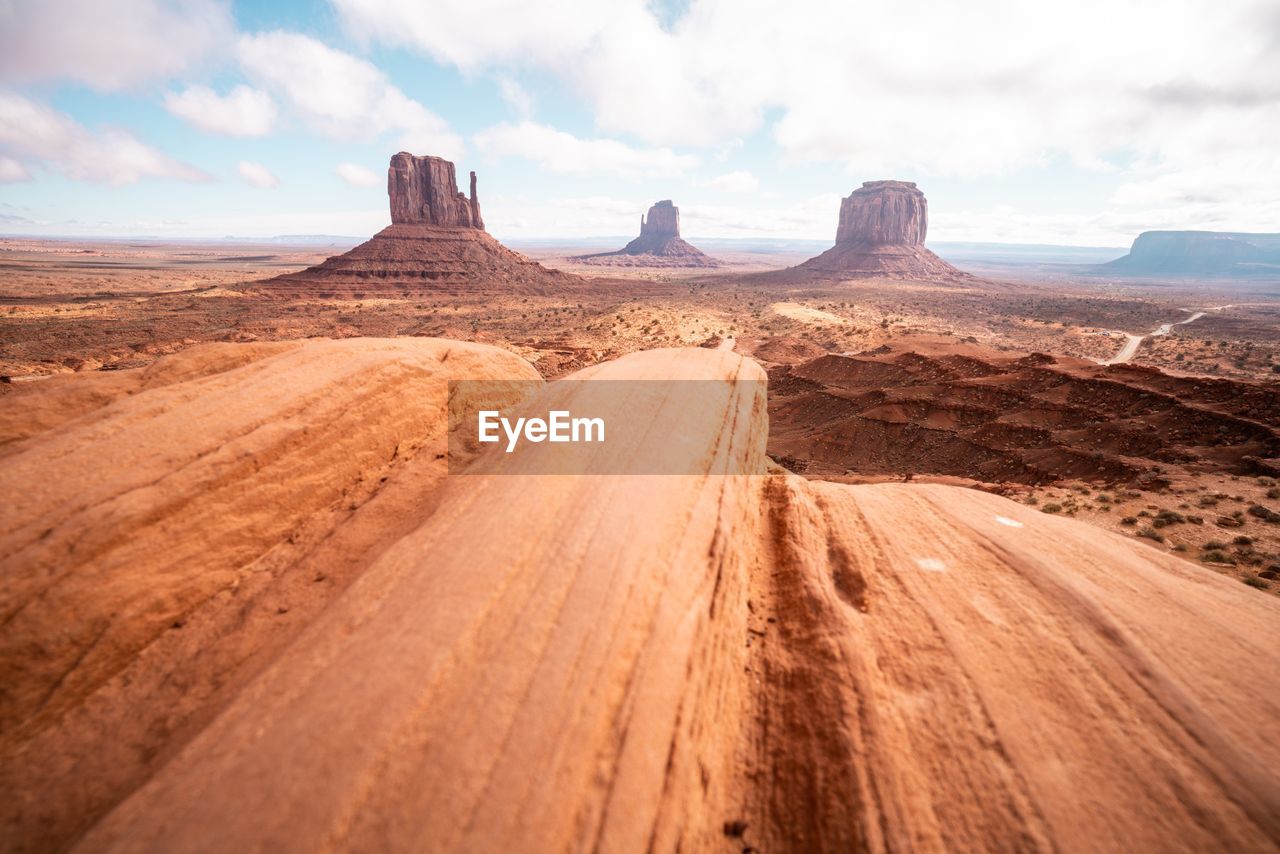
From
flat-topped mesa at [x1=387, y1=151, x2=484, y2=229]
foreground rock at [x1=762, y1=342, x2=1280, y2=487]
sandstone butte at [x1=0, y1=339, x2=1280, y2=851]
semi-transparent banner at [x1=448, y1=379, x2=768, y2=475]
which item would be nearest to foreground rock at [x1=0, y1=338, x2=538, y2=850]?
sandstone butte at [x1=0, y1=339, x2=1280, y2=851]

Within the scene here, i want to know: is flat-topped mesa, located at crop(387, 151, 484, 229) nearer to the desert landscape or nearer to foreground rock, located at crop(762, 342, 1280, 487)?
foreground rock, located at crop(762, 342, 1280, 487)

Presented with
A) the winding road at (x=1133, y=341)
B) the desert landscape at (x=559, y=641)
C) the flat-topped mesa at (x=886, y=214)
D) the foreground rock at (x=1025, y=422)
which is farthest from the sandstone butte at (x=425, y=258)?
the flat-topped mesa at (x=886, y=214)

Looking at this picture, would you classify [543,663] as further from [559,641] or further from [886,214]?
[886,214]

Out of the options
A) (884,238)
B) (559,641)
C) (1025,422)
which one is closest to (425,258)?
(1025,422)

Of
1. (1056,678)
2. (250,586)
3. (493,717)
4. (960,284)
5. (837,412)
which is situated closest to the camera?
(493,717)

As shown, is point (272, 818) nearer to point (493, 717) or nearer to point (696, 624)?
point (493, 717)

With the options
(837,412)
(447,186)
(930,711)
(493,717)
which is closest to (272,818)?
(493,717)
